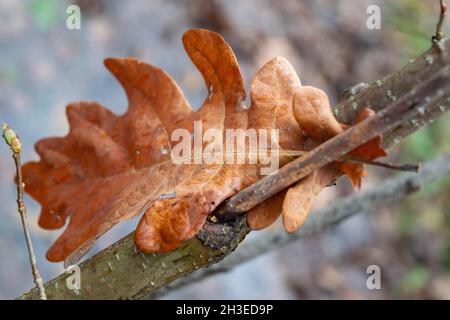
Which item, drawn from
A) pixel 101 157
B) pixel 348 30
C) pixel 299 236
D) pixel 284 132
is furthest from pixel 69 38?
pixel 284 132

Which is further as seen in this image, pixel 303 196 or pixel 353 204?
pixel 353 204

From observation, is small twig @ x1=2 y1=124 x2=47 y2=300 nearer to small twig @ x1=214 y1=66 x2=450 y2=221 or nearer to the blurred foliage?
small twig @ x1=214 y1=66 x2=450 y2=221

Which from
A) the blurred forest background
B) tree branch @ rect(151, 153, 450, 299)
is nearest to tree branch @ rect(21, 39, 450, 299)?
tree branch @ rect(151, 153, 450, 299)

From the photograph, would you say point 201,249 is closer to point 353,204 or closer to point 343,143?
point 343,143

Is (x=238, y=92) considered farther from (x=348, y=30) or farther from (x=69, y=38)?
(x=348, y=30)

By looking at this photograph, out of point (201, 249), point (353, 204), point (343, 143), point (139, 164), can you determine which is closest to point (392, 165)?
point (343, 143)
